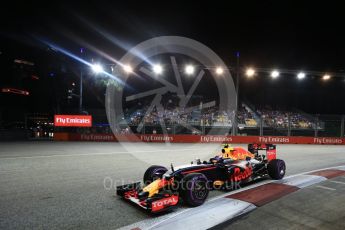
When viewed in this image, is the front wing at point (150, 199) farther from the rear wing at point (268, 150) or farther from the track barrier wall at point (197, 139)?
the track barrier wall at point (197, 139)

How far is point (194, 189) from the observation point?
459 cm

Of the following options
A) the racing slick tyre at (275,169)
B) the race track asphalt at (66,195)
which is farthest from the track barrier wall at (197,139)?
the racing slick tyre at (275,169)

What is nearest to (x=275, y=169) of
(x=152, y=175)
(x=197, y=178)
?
(x=197, y=178)

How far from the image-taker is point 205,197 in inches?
188

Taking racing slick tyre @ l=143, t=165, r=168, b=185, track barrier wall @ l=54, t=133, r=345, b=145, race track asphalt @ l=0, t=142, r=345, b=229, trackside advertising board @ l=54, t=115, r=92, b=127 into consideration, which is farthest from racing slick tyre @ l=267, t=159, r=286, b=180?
trackside advertising board @ l=54, t=115, r=92, b=127

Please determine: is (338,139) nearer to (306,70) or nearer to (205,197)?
(306,70)

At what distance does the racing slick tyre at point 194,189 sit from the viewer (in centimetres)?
450

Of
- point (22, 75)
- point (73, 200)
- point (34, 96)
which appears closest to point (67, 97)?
point (34, 96)

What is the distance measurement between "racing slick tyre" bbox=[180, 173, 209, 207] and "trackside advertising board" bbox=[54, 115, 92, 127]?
15903 mm

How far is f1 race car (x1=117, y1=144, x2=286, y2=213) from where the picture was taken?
4.46 m

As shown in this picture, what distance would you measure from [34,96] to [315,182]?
1125 inches

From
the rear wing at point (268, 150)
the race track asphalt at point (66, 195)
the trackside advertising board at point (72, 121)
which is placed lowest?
the race track asphalt at point (66, 195)

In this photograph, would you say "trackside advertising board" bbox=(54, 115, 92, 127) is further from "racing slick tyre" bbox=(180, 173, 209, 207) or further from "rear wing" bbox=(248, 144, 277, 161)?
"racing slick tyre" bbox=(180, 173, 209, 207)

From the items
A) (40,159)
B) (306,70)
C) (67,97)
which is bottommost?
(40,159)
